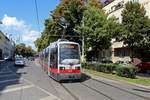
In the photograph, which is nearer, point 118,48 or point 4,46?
point 118,48

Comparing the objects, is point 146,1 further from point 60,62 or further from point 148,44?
point 60,62

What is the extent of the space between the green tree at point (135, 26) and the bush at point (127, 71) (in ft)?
21.3

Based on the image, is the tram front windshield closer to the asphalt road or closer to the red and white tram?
the red and white tram

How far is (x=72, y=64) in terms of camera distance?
11586mm

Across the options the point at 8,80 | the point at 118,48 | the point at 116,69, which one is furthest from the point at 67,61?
the point at 118,48

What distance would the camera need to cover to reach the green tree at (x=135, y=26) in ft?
64.0

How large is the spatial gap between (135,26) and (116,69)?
696 centimetres

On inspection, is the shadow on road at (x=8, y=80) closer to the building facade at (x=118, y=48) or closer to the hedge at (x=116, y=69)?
the hedge at (x=116, y=69)

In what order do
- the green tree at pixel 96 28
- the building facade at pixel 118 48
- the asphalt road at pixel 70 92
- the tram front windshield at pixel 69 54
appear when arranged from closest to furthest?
the asphalt road at pixel 70 92 → the tram front windshield at pixel 69 54 → the green tree at pixel 96 28 → the building facade at pixel 118 48

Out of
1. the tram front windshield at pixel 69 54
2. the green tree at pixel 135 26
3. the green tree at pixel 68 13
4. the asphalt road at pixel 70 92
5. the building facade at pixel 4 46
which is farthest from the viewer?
the building facade at pixel 4 46

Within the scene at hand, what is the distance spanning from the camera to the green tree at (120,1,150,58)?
1952 cm

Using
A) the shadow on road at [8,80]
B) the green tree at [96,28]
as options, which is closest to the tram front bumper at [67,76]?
the shadow on road at [8,80]

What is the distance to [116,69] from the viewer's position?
1547 cm

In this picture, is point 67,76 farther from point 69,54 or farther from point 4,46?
point 4,46
